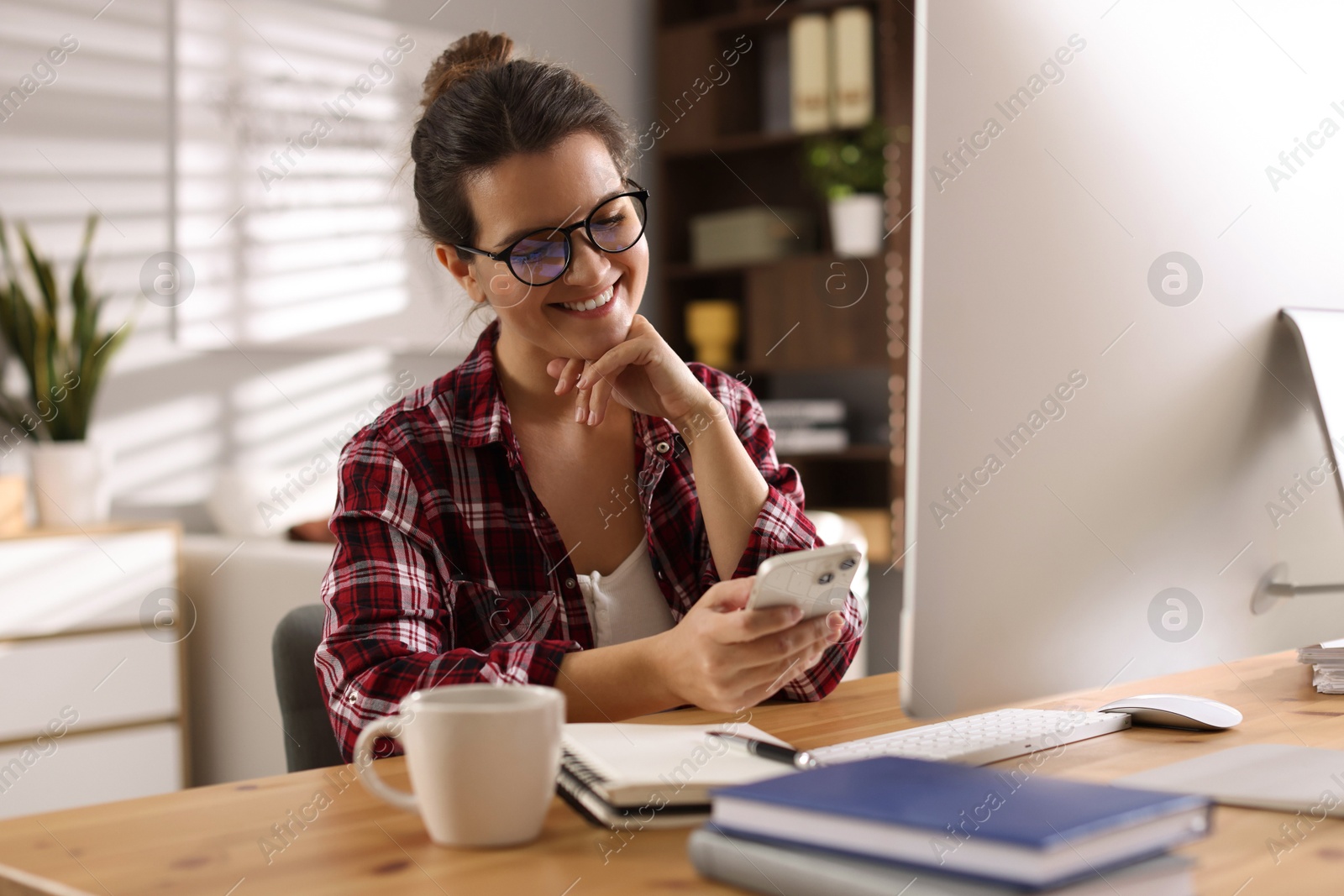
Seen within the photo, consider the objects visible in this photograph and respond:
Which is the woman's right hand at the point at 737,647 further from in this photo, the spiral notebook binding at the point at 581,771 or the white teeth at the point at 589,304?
the white teeth at the point at 589,304

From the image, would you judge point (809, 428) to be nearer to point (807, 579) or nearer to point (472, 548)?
point (472, 548)

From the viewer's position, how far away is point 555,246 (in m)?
1.33

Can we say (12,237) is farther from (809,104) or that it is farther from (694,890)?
(694,890)

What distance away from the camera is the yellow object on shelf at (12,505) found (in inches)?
106

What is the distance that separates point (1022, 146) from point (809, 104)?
347cm

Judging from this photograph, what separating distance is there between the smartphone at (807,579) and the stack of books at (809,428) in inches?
124

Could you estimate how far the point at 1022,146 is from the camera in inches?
25.0

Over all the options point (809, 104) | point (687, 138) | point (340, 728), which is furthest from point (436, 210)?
point (687, 138)

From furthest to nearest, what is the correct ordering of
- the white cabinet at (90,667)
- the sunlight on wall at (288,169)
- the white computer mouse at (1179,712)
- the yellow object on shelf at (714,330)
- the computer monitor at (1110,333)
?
the yellow object on shelf at (714,330)
the sunlight on wall at (288,169)
the white cabinet at (90,667)
the white computer mouse at (1179,712)
the computer monitor at (1110,333)

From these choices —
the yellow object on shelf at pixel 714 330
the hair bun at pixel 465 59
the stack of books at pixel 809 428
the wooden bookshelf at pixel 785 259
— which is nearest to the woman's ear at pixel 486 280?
the hair bun at pixel 465 59

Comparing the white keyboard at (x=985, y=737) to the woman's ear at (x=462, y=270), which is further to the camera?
the woman's ear at (x=462, y=270)

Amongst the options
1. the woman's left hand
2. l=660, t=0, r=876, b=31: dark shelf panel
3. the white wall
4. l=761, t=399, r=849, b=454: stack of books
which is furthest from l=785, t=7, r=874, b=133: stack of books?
the woman's left hand

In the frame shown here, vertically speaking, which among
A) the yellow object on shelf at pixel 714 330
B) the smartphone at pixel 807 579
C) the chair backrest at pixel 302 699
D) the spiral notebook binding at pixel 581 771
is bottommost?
the chair backrest at pixel 302 699

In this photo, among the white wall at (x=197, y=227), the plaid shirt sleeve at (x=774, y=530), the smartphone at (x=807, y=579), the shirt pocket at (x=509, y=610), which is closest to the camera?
the smartphone at (x=807, y=579)
